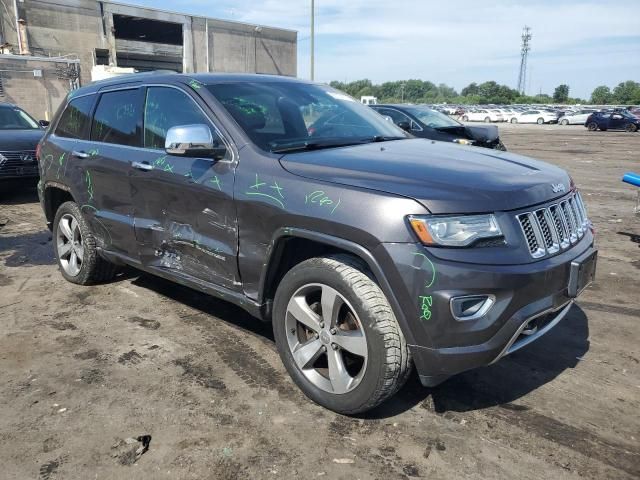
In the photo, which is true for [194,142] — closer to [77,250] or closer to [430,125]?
[77,250]

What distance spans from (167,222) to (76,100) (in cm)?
207

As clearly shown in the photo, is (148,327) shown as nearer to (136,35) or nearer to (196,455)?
(196,455)

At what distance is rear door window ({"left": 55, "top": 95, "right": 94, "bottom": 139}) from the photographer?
482 centimetres

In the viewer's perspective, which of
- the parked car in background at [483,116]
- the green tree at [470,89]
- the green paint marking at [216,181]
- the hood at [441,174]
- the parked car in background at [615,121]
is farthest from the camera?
the green tree at [470,89]

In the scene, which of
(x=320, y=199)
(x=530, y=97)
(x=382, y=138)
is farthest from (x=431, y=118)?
(x=530, y=97)

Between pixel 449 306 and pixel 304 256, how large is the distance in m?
1.03

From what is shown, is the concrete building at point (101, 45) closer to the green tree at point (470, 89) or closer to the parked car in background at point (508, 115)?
the parked car in background at point (508, 115)

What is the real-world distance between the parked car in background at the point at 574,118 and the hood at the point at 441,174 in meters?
46.5

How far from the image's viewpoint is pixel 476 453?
269 centimetres

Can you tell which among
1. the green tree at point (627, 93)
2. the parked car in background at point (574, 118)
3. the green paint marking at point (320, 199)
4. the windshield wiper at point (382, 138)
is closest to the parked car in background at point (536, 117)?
the parked car in background at point (574, 118)

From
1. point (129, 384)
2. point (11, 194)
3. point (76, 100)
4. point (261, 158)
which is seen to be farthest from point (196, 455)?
point (11, 194)

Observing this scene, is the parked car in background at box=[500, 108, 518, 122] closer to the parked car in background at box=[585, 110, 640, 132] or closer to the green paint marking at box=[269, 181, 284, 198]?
the parked car in background at box=[585, 110, 640, 132]

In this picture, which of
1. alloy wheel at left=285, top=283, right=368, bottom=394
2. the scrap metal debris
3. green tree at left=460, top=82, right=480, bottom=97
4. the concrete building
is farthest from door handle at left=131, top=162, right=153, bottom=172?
green tree at left=460, top=82, right=480, bottom=97

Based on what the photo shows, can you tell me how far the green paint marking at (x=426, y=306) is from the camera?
2.50m
